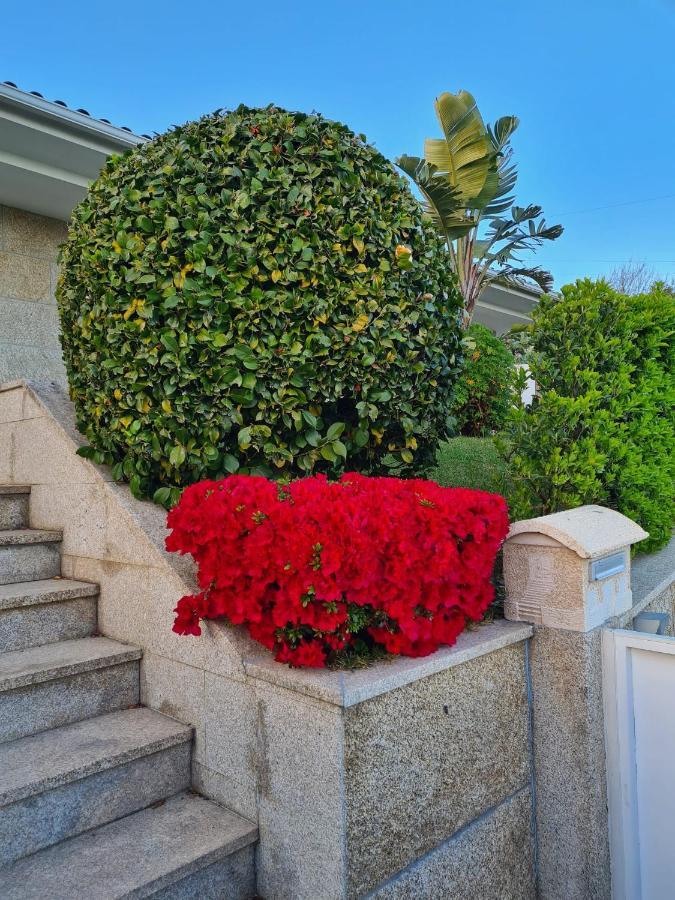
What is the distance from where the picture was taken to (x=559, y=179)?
15.7 meters

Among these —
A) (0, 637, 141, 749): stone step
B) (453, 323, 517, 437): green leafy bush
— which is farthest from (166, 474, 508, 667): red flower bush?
(453, 323, 517, 437): green leafy bush

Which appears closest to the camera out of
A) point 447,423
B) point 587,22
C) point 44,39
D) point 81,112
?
point 447,423

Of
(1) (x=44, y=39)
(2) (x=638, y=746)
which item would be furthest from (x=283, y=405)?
(1) (x=44, y=39)

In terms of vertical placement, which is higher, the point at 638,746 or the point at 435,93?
the point at 435,93

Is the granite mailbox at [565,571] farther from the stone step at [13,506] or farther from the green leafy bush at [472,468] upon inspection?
the stone step at [13,506]

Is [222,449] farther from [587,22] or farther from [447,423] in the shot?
[587,22]

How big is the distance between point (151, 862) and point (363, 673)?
2.71 ft

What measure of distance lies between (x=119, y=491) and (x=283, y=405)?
0.89m

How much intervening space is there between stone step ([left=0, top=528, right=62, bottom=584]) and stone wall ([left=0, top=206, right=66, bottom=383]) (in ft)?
10.3

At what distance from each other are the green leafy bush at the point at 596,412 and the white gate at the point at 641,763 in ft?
2.75

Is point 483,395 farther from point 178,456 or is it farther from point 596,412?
point 178,456

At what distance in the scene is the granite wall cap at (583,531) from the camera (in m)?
2.33

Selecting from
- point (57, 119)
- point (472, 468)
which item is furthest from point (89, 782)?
point (57, 119)

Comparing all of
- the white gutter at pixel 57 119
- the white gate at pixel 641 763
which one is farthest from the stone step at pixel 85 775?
the white gutter at pixel 57 119
